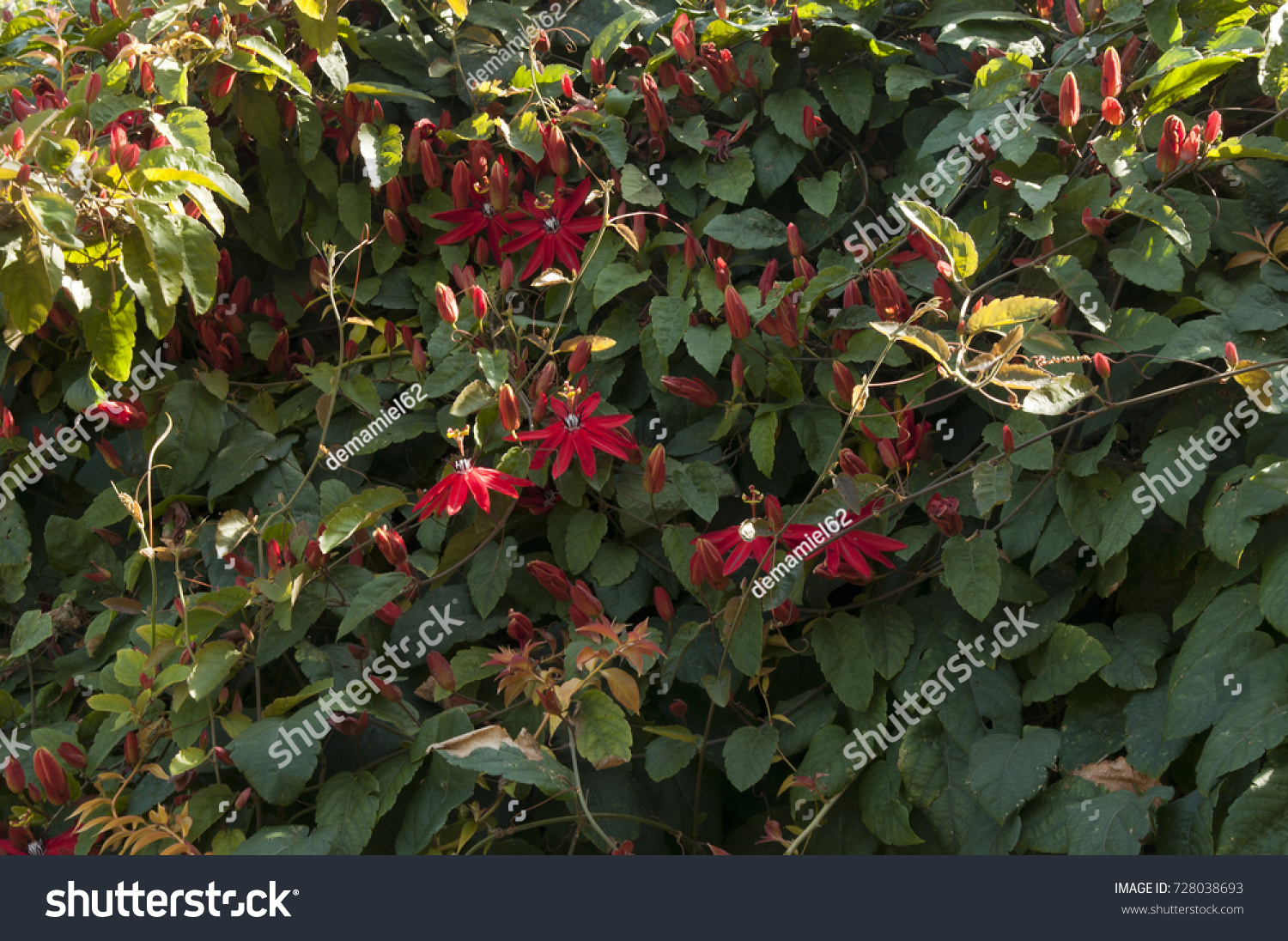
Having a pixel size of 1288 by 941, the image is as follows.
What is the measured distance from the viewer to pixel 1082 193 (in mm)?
1296

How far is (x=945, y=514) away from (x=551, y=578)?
1.70 feet

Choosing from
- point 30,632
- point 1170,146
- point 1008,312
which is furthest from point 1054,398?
point 30,632

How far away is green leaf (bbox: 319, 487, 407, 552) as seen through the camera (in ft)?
4.19

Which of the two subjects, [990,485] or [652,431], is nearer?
[990,485]

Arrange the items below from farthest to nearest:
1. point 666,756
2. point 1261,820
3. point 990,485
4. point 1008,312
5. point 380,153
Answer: point 380,153, point 666,756, point 990,485, point 1008,312, point 1261,820

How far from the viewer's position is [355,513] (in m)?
1.30

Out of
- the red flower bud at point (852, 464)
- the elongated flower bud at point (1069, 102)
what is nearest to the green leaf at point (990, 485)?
the red flower bud at point (852, 464)

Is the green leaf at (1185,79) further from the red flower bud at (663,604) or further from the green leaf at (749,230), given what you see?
the red flower bud at (663,604)

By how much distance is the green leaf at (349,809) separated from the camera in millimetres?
1178

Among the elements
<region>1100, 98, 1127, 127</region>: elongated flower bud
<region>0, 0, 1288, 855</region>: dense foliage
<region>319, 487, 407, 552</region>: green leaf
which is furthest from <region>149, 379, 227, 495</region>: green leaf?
<region>1100, 98, 1127, 127</region>: elongated flower bud

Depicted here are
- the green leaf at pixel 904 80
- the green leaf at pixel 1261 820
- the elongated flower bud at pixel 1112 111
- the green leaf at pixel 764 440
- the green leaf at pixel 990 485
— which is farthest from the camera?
the green leaf at pixel 904 80

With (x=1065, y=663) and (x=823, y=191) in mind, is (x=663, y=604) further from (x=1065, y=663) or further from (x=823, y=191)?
(x=823, y=191)

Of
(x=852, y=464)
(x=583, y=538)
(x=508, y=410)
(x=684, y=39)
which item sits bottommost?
(x=583, y=538)

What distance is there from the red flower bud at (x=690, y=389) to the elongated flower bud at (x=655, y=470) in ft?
0.39
